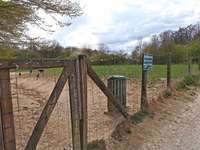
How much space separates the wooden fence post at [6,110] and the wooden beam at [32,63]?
0.23 ft

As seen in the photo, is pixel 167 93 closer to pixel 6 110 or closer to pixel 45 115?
pixel 45 115

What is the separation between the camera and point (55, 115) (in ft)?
27.9

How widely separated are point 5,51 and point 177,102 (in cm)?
553

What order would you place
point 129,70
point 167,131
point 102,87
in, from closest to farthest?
1. point 102,87
2. point 167,131
3. point 129,70

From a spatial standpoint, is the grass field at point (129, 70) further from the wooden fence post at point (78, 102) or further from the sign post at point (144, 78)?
the sign post at point (144, 78)

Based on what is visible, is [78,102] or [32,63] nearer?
[32,63]

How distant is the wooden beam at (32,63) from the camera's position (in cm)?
330

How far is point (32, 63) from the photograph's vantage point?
3.68m

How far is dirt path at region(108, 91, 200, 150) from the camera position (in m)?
6.33

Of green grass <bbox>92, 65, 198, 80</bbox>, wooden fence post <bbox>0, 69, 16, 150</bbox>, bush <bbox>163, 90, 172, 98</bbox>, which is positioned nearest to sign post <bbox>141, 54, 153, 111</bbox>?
green grass <bbox>92, 65, 198, 80</bbox>

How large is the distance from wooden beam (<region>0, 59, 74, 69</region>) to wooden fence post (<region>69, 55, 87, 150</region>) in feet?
0.93

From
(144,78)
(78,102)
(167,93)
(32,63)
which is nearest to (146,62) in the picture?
(144,78)

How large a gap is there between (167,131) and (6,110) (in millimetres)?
4826

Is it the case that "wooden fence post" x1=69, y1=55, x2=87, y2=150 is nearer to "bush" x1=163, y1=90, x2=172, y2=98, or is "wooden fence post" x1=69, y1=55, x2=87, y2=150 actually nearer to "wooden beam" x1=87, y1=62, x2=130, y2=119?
"wooden beam" x1=87, y1=62, x2=130, y2=119
